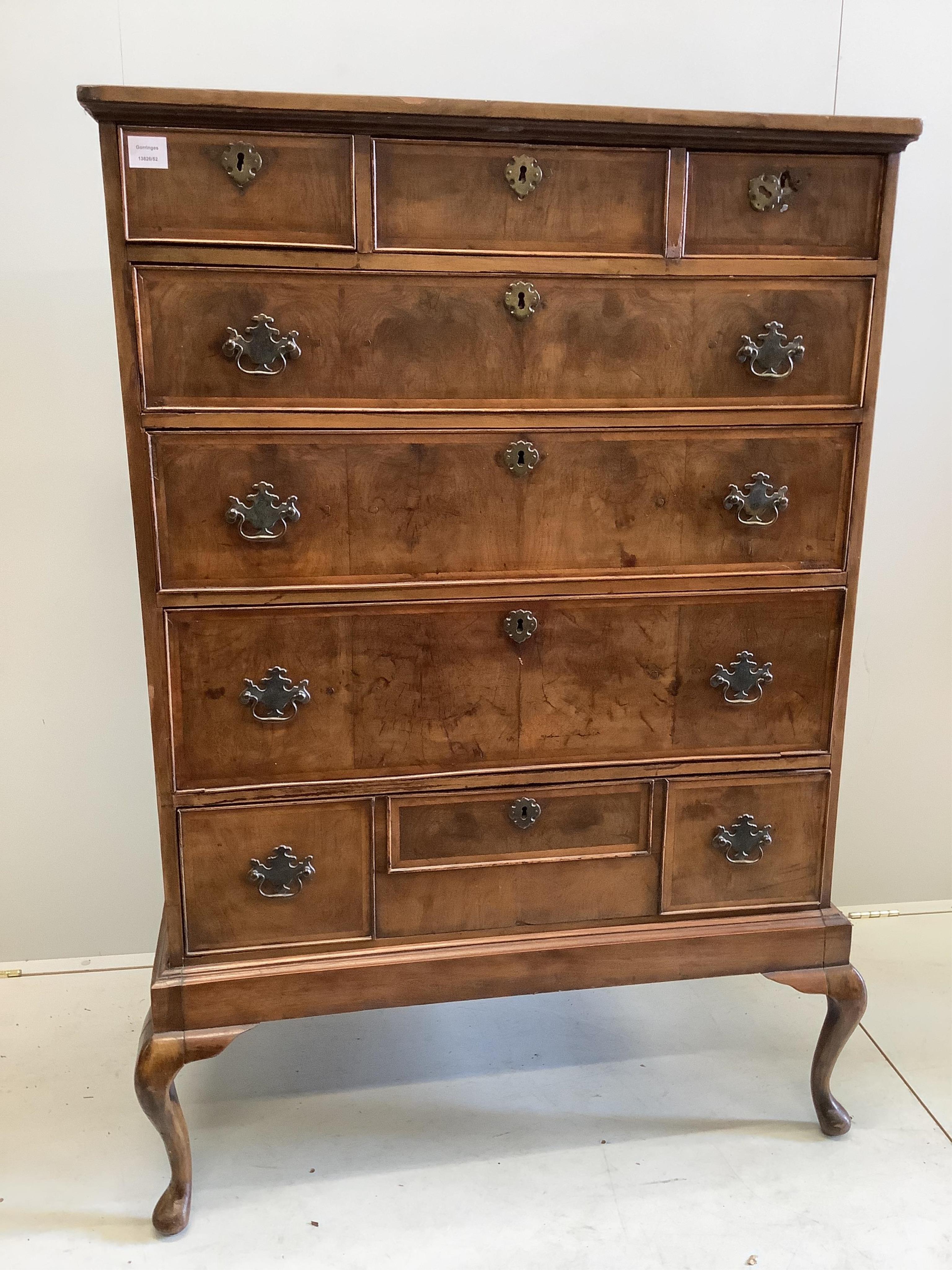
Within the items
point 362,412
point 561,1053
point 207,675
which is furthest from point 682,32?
point 561,1053

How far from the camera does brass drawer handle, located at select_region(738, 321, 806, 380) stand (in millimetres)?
1582

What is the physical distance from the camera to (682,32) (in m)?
2.20

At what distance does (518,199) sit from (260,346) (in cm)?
42

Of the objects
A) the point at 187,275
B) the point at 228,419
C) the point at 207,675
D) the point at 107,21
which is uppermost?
the point at 107,21

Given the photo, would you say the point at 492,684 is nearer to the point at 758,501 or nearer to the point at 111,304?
the point at 758,501

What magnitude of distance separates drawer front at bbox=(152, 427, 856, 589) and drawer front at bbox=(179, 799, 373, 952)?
37 cm

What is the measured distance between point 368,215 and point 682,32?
117 centimetres

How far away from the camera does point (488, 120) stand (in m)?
1.43

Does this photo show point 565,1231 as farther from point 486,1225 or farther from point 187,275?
point 187,275

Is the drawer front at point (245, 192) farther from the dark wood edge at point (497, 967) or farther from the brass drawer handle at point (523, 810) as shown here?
the dark wood edge at point (497, 967)

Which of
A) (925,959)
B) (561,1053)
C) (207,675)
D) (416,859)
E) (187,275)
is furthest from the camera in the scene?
(925,959)

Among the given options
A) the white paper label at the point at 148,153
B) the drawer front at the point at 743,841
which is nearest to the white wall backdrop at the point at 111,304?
the white paper label at the point at 148,153

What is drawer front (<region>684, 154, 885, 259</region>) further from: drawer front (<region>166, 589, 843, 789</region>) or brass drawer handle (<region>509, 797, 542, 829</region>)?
brass drawer handle (<region>509, 797, 542, 829</region>)

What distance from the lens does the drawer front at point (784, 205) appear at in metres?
1.53
